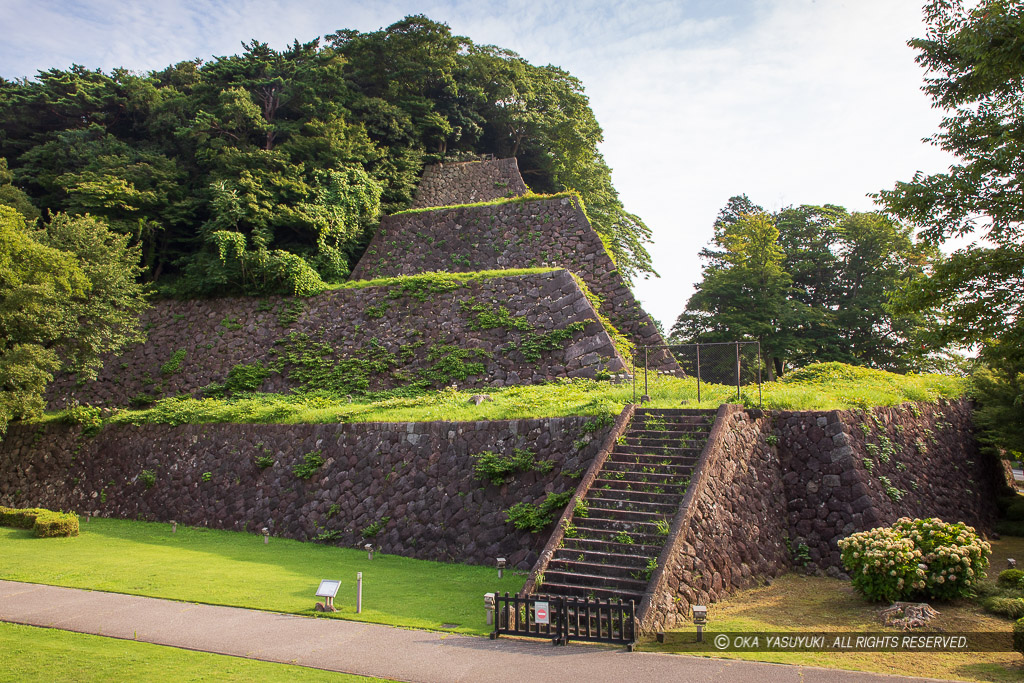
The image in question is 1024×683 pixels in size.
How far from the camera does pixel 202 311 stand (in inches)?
920

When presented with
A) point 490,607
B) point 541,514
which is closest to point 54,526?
point 541,514

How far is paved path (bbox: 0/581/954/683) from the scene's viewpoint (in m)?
6.71

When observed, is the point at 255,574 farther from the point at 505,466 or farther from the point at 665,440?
the point at 665,440

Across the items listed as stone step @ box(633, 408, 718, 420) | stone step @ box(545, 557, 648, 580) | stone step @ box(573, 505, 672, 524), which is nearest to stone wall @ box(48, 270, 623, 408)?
stone step @ box(633, 408, 718, 420)

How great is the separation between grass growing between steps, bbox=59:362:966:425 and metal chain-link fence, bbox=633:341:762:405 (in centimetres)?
32

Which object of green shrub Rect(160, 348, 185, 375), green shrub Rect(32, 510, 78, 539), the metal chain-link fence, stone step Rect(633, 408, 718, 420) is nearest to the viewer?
stone step Rect(633, 408, 718, 420)

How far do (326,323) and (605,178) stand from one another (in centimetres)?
1871

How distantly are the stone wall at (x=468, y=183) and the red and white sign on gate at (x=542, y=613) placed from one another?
2261cm

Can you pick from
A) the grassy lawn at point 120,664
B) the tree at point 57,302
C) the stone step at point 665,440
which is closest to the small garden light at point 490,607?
the grassy lawn at point 120,664

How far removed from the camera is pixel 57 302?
714 inches

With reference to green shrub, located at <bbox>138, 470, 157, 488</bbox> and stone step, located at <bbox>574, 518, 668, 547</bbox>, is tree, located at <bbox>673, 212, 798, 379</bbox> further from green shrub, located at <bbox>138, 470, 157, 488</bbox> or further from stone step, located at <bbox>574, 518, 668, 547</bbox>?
green shrub, located at <bbox>138, 470, 157, 488</bbox>

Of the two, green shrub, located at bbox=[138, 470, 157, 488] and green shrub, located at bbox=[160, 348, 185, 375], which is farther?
green shrub, located at bbox=[160, 348, 185, 375]

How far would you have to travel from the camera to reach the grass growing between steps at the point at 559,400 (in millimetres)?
12758

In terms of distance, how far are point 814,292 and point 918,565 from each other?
897 inches
